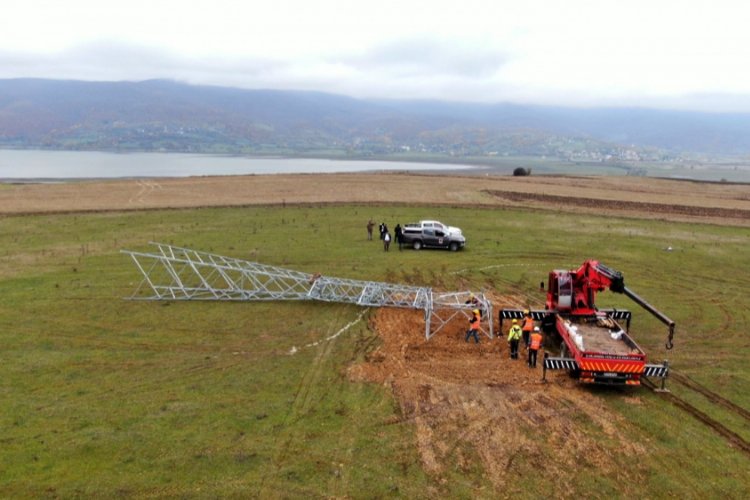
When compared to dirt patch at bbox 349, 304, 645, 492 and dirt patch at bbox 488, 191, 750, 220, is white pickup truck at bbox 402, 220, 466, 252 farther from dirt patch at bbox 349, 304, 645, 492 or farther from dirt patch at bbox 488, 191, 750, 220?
dirt patch at bbox 488, 191, 750, 220

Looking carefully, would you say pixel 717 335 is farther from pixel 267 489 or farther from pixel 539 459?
pixel 267 489

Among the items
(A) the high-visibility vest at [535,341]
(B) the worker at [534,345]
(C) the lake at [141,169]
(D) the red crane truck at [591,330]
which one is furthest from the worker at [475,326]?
(C) the lake at [141,169]

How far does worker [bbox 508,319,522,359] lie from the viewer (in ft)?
59.1

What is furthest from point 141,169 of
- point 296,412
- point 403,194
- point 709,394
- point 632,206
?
point 709,394

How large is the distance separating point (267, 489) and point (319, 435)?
228cm

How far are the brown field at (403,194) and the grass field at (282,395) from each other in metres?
20.9

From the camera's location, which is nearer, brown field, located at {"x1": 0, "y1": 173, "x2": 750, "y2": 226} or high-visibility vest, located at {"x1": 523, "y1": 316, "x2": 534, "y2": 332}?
high-visibility vest, located at {"x1": 523, "y1": 316, "x2": 534, "y2": 332}

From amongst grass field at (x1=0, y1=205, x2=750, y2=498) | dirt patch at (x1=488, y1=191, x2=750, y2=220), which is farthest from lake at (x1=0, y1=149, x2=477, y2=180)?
grass field at (x1=0, y1=205, x2=750, y2=498)

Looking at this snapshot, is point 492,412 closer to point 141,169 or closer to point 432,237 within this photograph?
point 432,237

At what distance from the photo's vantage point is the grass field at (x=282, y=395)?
11.6 meters

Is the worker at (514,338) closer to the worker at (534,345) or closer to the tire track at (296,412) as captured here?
the worker at (534,345)

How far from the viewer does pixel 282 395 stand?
15.3 meters

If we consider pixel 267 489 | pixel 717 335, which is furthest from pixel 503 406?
pixel 717 335

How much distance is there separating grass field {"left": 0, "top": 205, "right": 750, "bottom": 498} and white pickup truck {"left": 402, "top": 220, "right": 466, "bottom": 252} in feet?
8.12
